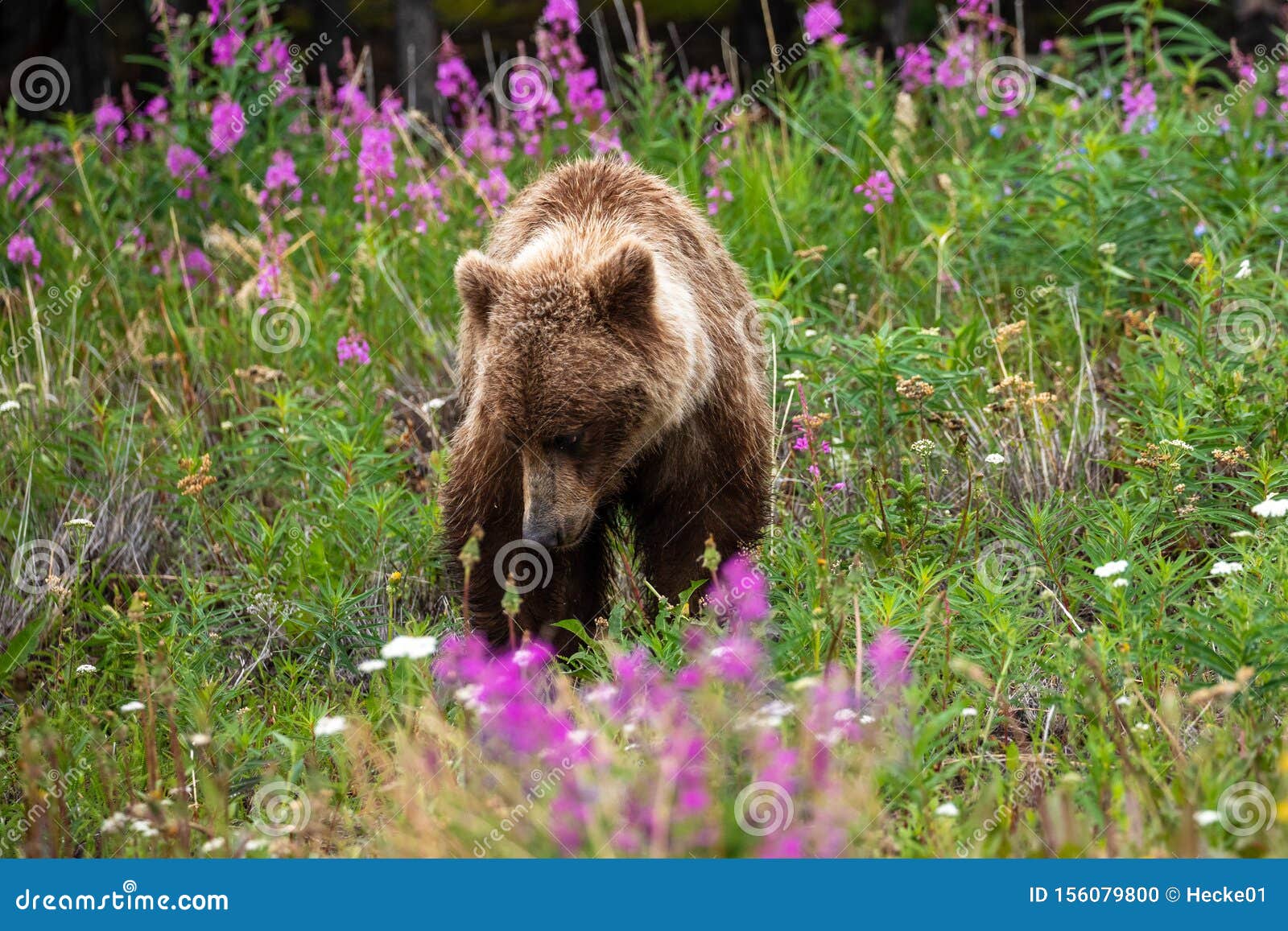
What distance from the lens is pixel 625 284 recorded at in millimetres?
3982

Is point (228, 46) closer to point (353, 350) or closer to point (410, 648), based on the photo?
point (353, 350)

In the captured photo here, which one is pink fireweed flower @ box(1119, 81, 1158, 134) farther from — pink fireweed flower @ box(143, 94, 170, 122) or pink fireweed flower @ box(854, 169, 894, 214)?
pink fireweed flower @ box(143, 94, 170, 122)

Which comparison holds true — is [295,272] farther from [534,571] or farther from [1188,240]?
[1188,240]

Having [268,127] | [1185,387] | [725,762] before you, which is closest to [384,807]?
[725,762]

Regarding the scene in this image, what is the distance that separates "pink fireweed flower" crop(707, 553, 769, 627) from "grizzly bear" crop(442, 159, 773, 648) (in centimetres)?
22

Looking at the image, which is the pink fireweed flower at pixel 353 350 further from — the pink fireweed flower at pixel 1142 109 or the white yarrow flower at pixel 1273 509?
the pink fireweed flower at pixel 1142 109

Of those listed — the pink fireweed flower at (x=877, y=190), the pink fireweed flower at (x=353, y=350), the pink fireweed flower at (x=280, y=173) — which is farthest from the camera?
the pink fireweed flower at (x=280, y=173)

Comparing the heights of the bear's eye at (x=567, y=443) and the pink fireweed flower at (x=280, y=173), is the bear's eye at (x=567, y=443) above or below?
below

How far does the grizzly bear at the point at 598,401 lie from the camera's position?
12.9 ft

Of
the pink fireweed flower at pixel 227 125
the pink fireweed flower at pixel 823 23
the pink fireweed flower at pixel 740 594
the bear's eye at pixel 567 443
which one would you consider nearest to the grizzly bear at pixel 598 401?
the bear's eye at pixel 567 443

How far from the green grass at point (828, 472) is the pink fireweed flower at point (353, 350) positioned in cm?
9

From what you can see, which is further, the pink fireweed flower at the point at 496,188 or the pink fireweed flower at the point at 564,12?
the pink fireweed flower at the point at 564,12

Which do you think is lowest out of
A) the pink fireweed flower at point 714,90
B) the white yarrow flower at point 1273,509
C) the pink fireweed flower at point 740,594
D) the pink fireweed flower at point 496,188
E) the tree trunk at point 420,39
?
the pink fireweed flower at point 740,594

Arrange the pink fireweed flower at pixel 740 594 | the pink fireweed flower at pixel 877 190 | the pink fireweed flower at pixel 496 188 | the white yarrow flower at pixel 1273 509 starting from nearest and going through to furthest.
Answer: the pink fireweed flower at pixel 740 594
the white yarrow flower at pixel 1273 509
the pink fireweed flower at pixel 877 190
the pink fireweed flower at pixel 496 188
